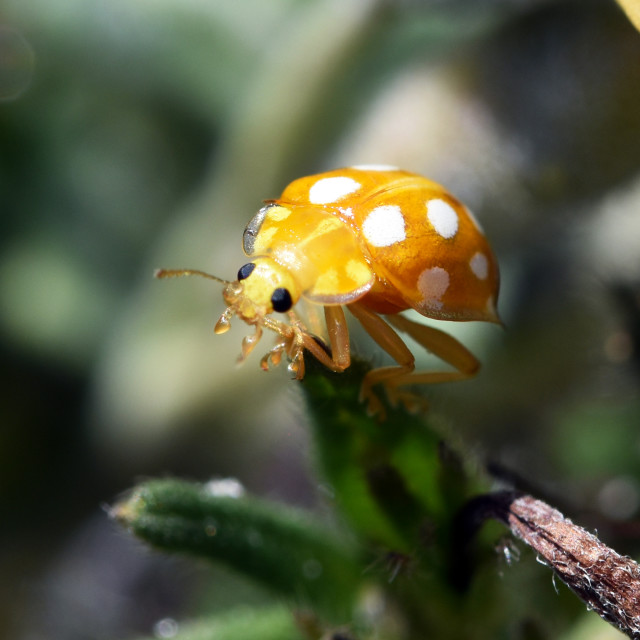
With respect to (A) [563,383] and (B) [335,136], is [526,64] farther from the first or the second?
(A) [563,383]

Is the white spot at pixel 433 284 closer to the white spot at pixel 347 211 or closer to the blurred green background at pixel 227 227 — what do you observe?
the white spot at pixel 347 211

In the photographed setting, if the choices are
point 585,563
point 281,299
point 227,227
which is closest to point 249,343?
point 281,299

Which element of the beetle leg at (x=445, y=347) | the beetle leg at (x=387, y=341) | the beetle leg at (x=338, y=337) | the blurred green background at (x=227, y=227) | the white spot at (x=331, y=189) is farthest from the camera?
the blurred green background at (x=227, y=227)

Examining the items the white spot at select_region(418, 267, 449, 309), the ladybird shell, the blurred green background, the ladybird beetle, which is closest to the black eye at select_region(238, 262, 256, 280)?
the ladybird beetle

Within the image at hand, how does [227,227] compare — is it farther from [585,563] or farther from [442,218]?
[585,563]

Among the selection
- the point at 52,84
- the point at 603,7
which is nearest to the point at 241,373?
the point at 52,84

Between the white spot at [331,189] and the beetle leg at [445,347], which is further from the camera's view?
the beetle leg at [445,347]

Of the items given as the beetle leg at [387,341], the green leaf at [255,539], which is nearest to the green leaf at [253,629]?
the green leaf at [255,539]
